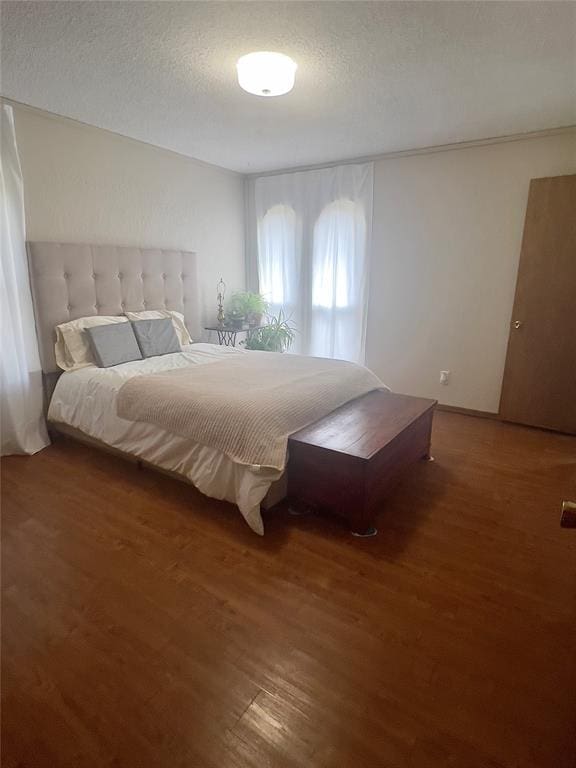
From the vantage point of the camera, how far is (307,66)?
2090 millimetres

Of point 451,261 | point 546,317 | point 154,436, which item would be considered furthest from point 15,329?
point 546,317

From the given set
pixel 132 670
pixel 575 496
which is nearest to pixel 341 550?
pixel 132 670

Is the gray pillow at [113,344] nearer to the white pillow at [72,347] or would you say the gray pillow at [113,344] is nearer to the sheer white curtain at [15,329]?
Answer: the white pillow at [72,347]

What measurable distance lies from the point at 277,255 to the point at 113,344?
221 centimetres

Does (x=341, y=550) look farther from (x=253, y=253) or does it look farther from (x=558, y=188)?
→ (x=253, y=253)

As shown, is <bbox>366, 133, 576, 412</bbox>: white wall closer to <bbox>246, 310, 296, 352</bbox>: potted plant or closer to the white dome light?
<bbox>246, 310, 296, 352</bbox>: potted plant

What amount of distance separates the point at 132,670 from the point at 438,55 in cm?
296

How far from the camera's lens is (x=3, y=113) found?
2.43 m

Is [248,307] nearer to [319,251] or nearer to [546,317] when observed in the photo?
[319,251]

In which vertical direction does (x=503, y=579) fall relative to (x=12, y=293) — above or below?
below

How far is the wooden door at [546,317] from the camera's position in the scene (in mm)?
3002

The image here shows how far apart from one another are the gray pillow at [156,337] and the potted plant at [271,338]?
41.2 inches

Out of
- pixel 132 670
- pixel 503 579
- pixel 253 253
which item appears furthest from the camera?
pixel 253 253

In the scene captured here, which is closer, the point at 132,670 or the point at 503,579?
the point at 132,670
